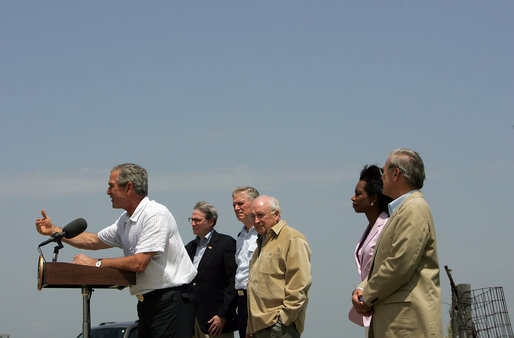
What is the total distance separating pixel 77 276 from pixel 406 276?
2.26 metres

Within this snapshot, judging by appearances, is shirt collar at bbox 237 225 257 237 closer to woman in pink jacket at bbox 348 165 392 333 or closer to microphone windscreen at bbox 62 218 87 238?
woman in pink jacket at bbox 348 165 392 333

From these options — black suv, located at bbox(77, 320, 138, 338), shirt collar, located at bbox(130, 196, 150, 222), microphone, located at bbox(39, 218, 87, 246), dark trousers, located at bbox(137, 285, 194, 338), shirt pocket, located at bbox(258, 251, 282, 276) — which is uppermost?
shirt collar, located at bbox(130, 196, 150, 222)

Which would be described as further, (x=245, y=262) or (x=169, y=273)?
(x=245, y=262)

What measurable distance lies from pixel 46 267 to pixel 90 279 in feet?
1.12

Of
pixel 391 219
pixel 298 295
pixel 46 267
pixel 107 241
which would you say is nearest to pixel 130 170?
pixel 107 241

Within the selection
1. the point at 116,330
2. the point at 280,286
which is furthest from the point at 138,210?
the point at 116,330

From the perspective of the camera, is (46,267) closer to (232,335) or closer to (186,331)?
(186,331)

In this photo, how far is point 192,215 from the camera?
796 centimetres

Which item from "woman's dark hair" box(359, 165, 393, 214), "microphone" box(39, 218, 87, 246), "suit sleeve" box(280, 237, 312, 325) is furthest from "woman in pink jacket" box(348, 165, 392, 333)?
"microphone" box(39, 218, 87, 246)

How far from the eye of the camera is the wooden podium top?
4707 millimetres

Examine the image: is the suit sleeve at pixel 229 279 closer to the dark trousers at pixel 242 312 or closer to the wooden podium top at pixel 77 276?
the dark trousers at pixel 242 312

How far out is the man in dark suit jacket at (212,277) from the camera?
24.1 feet

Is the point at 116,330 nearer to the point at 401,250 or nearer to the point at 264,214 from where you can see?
the point at 264,214

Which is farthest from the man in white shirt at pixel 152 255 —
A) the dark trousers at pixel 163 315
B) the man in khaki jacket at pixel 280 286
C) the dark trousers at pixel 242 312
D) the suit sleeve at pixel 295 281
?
the dark trousers at pixel 242 312
